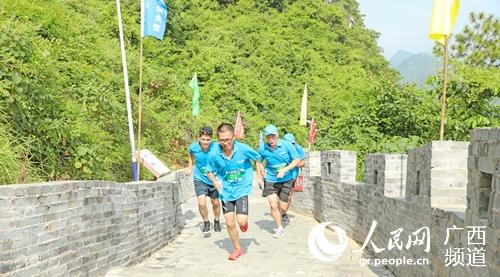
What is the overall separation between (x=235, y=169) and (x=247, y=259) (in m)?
1.23

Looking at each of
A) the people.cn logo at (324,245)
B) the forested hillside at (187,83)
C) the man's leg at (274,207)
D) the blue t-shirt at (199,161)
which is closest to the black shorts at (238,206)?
the blue t-shirt at (199,161)

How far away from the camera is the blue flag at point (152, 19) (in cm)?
1150

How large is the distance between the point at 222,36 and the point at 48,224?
100ft

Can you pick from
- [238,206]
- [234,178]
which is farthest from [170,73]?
[238,206]

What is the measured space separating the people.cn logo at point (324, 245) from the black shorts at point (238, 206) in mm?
1353

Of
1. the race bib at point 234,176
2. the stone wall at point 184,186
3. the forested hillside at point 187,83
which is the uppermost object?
the forested hillside at point 187,83

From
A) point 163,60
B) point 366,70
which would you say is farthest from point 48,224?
point 366,70

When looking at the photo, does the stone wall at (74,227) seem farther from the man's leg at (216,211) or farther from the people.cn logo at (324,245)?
the people.cn logo at (324,245)

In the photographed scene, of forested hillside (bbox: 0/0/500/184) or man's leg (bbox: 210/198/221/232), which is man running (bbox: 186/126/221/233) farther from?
forested hillside (bbox: 0/0/500/184)

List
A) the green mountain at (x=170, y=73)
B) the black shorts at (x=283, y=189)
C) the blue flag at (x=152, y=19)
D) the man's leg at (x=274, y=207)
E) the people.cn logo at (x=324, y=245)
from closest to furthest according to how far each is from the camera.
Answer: the people.cn logo at (x=324, y=245) < the green mountain at (x=170, y=73) < the man's leg at (x=274, y=207) < the black shorts at (x=283, y=189) < the blue flag at (x=152, y=19)

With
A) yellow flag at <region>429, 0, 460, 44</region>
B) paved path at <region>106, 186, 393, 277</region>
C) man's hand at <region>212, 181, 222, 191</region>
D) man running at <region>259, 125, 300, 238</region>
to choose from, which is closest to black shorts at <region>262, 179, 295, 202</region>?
man running at <region>259, 125, 300, 238</region>

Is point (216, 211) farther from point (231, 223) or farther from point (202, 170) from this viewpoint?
point (231, 223)

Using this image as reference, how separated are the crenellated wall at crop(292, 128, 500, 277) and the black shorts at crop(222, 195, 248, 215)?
1.88 metres

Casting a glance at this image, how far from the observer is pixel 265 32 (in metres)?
37.1
